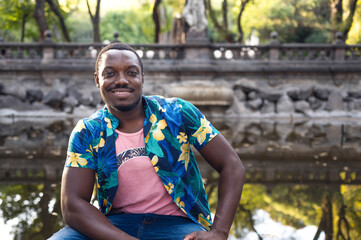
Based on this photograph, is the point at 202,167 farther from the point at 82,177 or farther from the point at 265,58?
the point at 265,58

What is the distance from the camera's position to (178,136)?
2498 millimetres

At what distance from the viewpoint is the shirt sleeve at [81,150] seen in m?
2.36

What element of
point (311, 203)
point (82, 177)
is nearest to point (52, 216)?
point (82, 177)

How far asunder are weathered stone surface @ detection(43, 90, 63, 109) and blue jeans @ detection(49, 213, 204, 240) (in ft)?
51.4

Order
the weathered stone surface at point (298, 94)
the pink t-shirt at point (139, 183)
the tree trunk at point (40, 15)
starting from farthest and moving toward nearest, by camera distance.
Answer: the tree trunk at point (40, 15) < the weathered stone surface at point (298, 94) < the pink t-shirt at point (139, 183)

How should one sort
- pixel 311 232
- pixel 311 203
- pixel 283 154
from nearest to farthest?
pixel 311 232, pixel 311 203, pixel 283 154

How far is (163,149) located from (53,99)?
619 inches

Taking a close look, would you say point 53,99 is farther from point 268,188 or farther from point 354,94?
point 268,188

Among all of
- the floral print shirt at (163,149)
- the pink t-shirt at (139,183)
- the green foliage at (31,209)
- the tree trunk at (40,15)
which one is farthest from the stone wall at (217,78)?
the pink t-shirt at (139,183)

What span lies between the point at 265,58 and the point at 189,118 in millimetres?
17007

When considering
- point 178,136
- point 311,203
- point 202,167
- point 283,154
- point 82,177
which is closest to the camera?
point 82,177

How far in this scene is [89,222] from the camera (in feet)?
7.37

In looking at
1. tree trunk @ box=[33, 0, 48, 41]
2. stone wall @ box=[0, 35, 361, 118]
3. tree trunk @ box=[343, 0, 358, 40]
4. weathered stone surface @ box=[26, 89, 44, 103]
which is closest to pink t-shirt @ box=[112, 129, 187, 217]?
stone wall @ box=[0, 35, 361, 118]

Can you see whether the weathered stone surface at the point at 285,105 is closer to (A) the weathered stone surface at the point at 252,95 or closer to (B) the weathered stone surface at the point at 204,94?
(A) the weathered stone surface at the point at 252,95
